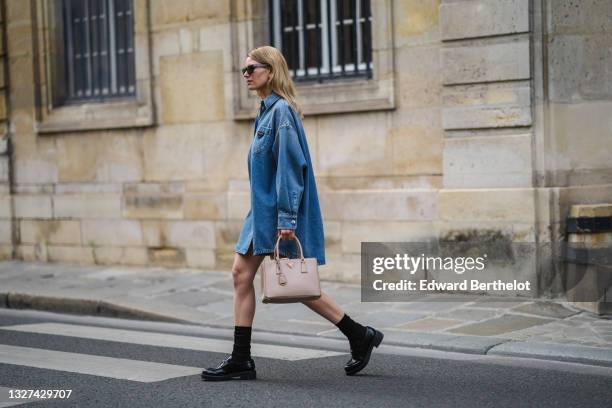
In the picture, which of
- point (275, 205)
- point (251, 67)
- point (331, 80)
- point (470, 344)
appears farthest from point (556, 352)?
point (331, 80)

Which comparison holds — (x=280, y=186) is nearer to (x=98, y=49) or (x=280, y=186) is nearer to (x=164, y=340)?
(x=164, y=340)

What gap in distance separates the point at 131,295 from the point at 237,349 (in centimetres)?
412

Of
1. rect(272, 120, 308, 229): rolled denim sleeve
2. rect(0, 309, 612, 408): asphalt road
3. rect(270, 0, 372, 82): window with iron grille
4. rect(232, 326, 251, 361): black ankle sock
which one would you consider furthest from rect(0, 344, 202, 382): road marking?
rect(270, 0, 372, 82): window with iron grille

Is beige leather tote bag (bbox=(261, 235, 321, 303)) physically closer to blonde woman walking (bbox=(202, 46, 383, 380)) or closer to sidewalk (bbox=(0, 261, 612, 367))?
blonde woman walking (bbox=(202, 46, 383, 380))

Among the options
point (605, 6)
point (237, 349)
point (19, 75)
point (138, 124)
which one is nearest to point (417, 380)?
point (237, 349)

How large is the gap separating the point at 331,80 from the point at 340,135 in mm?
663

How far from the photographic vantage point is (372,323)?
842cm

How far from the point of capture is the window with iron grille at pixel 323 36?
10.8 m

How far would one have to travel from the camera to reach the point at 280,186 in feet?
19.7

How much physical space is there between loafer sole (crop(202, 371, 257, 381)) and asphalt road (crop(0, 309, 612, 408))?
55 millimetres

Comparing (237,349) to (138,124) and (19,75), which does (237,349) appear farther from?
(19,75)

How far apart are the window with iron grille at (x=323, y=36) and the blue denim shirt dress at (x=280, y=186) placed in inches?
186

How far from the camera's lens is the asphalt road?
18.5 ft

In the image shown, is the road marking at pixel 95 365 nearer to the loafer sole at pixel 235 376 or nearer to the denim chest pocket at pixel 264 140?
the loafer sole at pixel 235 376
